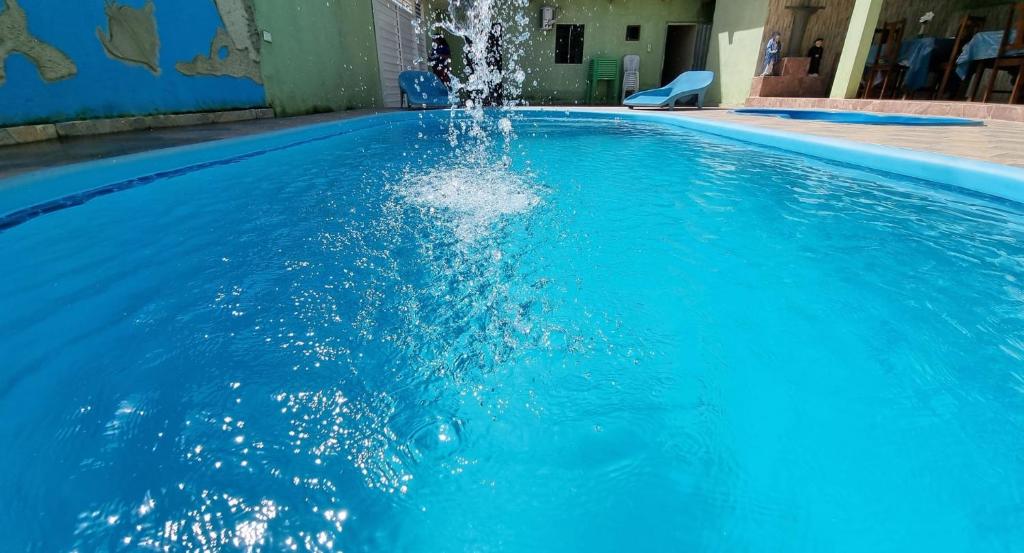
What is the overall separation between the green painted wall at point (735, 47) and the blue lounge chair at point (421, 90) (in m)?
6.30

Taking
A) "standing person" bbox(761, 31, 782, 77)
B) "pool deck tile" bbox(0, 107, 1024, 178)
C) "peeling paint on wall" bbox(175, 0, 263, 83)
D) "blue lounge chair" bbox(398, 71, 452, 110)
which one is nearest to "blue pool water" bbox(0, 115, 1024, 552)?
"pool deck tile" bbox(0, 107, 1024, 178)

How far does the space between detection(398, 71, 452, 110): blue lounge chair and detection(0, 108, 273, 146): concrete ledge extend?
3.59 metres

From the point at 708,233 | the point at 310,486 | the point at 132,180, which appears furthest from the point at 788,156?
the point at 132,180

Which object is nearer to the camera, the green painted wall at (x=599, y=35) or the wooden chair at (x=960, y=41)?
the wooden chair at (x=960, y=41)

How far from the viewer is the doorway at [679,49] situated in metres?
11.7

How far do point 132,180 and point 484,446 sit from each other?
3.24 metres

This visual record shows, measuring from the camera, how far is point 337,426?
3.20 ft

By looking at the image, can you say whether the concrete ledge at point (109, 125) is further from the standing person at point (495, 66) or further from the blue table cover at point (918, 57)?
the blue table cover at point (918, 57)

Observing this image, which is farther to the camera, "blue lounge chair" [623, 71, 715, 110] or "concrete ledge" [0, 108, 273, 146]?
"blue lounge chair" [623, 71, 715, 110]

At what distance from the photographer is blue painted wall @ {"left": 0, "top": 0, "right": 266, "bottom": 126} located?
3426 millimetres

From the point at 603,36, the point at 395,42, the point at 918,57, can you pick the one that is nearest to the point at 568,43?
the point at 603,36

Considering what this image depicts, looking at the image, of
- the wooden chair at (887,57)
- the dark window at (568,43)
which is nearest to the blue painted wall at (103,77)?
the dark window at (568,43)

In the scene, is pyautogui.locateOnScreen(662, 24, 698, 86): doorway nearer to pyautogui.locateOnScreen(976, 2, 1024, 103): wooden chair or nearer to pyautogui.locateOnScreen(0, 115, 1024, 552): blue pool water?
Result: pyautogui.locateOnScreen(976, 2, 1024, 103): wooden chair

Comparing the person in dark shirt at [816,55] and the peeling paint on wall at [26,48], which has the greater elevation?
the person in dark shirt at [816,55]
